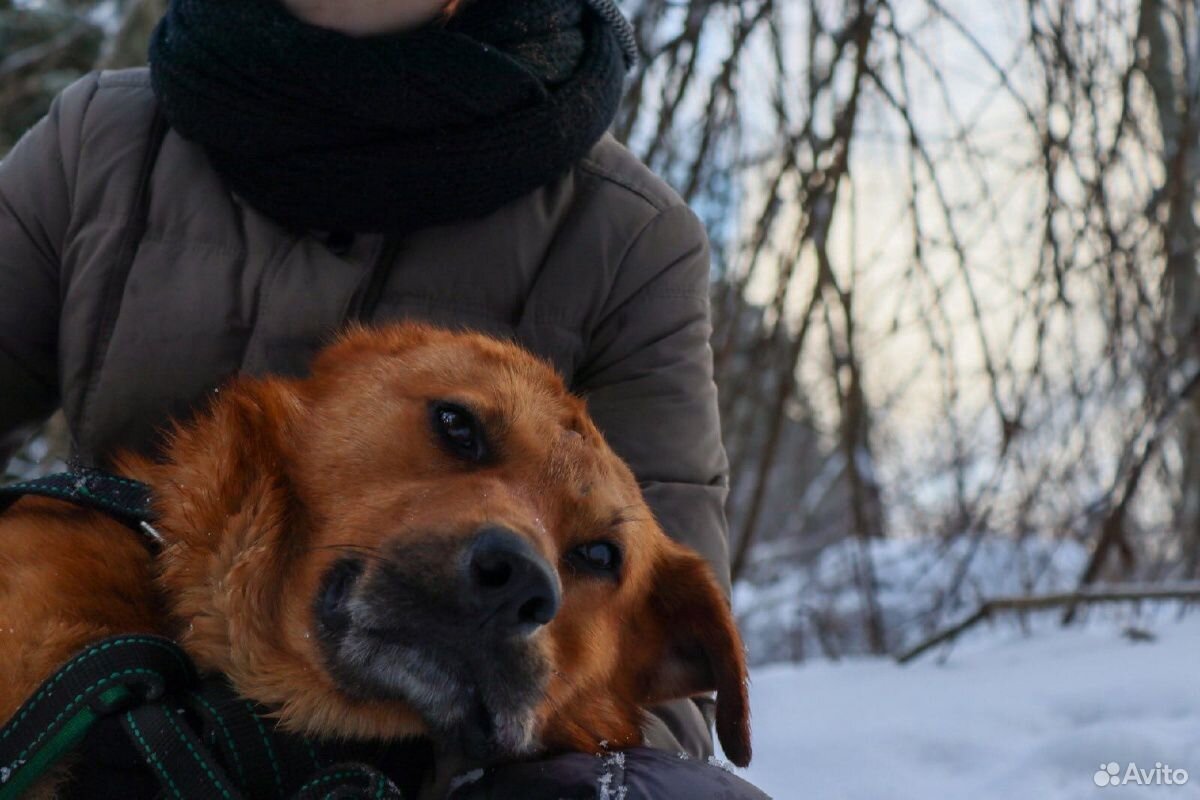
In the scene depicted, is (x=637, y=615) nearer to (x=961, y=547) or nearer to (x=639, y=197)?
(x=639, y=197)

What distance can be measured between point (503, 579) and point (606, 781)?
31cm

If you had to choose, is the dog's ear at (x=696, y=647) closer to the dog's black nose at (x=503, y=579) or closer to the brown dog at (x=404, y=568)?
the brown dog at (x=404, y=568)

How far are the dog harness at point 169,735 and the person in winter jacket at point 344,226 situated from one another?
27.4 inches

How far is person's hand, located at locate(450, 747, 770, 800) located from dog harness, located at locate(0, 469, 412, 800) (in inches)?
5.4

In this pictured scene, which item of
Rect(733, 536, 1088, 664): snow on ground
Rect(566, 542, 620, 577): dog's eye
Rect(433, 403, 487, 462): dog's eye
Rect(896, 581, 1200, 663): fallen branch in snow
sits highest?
Rect(433, 403, 487, 462): dog's eye

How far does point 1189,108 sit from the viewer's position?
4.07 metres

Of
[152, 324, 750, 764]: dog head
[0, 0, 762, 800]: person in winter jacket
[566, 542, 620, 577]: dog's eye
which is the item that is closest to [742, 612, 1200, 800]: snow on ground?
[0, 0, 762, 800]: person in winter jacket

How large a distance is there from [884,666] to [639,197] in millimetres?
2422

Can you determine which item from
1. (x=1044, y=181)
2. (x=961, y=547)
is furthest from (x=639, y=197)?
(x=961, y=547)

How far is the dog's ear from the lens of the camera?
1.95 m

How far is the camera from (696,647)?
2.11 meters

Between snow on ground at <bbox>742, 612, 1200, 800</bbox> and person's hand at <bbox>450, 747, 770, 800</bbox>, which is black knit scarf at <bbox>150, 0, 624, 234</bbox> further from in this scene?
snow on ground at <bbox>742, 612, 1200, 800</bbox>

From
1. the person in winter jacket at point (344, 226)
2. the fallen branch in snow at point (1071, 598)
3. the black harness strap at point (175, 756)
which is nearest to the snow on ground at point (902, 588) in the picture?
the fallen branch in snow at point (1071, 598)

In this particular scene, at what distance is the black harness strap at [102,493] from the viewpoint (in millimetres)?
1805
